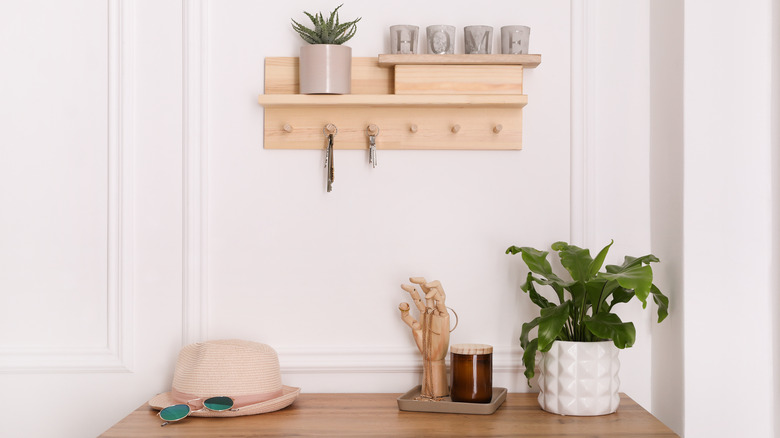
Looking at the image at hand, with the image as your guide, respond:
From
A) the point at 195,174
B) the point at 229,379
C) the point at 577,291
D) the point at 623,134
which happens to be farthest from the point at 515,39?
the point at 229,379

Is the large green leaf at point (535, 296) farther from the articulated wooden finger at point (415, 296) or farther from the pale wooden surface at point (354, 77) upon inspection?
the pale wooden surface at point (354, 77)

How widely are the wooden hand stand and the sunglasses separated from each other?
17.6 inches

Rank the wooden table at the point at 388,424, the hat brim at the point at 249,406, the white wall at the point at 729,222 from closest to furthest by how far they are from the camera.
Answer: the wooden table at the point at 388,424
the hat brim at the point at 249,406
the white wall at the point at 729,222

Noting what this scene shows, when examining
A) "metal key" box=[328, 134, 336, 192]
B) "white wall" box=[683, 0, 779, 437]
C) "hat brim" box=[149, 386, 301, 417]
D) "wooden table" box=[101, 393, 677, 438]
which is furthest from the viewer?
"metal key" box=[328, 134, 336, 192]

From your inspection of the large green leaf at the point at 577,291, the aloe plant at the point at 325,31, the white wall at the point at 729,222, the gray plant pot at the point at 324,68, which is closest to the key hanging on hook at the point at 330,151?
the gray plant pot at the point at 324,68

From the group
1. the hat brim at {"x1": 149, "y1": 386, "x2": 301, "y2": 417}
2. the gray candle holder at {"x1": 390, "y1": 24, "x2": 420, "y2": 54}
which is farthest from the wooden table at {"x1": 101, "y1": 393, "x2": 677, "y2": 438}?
the gray candle holder at {"x1": 390, "y1": 24, "x2": 420, "y2": 54}

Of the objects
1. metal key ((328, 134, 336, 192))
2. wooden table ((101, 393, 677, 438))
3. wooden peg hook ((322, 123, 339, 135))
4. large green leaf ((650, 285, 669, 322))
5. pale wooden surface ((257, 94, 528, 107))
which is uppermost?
pale wooden surface ((257, 94, 528, 107))

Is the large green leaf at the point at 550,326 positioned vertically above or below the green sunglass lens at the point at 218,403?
above

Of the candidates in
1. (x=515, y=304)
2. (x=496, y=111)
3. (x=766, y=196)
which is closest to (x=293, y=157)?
(x=496, y=111)

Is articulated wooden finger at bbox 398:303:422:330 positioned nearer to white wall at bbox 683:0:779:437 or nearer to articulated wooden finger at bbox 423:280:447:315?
articulated wooden finger at bbox 423:280:447:315

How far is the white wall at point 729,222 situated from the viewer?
1.60 m

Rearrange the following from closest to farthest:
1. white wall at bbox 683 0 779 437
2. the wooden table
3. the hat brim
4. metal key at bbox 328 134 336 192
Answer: the wooden table, the hat brim, white wall at bbox 683 0 779 437, metal key at bbox 328 134 336 192

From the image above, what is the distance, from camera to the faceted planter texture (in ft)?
4.95

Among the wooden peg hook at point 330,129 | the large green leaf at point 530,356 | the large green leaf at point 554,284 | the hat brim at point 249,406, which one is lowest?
the hat brim at point 249,406
